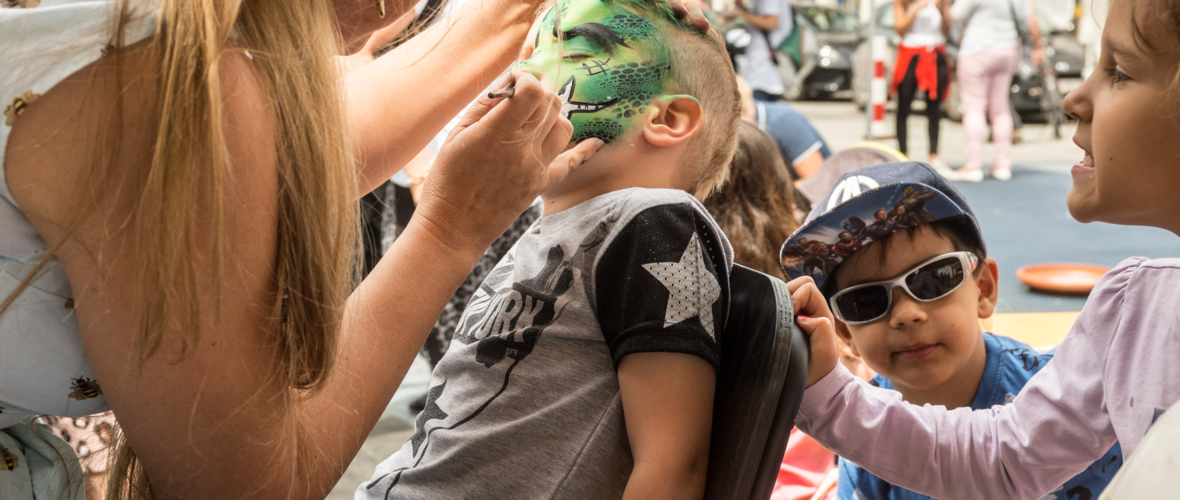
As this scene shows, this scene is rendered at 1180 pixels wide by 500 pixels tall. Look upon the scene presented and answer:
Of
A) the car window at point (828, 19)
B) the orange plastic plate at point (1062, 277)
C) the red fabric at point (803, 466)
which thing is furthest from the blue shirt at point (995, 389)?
the car window at point (828, 19)

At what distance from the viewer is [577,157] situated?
1251mm

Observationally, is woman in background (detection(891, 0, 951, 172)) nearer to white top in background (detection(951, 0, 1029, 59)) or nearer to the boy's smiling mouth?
white top in background (detection(951, 0, 1029, 59))

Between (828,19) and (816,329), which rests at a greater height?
(816,329)

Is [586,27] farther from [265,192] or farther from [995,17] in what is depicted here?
[995,17]

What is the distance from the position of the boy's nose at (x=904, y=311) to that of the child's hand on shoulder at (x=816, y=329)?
1.34 feet

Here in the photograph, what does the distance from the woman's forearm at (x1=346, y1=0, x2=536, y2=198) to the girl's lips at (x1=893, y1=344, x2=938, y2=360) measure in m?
0.92

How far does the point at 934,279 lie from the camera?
5.42 feet

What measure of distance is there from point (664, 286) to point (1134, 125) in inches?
22.4

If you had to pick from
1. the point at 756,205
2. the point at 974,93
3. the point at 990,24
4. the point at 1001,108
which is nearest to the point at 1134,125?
the point at 756,205

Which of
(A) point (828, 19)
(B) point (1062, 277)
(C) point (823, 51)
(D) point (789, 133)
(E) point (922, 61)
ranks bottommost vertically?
(C) point (823, 51)

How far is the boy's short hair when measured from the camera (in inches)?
54.2

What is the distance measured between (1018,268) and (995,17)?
310cm

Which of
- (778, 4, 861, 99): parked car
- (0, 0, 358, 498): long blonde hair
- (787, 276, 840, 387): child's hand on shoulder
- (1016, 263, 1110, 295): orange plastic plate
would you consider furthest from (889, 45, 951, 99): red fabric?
(0, 0, 358, 498): long blonde hair

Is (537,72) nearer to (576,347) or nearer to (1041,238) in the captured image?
(576,347)
